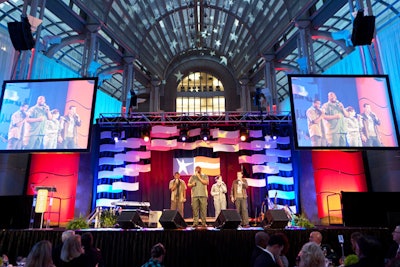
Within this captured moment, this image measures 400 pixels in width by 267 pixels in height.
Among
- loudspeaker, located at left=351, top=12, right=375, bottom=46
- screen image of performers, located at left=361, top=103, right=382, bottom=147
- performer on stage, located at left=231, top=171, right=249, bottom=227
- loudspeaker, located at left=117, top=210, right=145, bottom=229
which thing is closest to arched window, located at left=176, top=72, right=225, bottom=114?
performer on stage, located at left=231, top=171, right=249, bottom=227

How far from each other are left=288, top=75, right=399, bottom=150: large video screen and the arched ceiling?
10.1 feet

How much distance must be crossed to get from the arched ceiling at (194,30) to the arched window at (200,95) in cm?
157

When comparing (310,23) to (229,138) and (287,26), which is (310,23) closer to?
(287,26)

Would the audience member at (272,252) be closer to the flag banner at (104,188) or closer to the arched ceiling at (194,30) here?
the arched ceiling at (194,30)

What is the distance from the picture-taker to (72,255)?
322 centimetres

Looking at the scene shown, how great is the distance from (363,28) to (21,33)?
8466 millimetres

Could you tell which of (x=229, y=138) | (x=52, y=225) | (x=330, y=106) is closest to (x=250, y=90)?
(x=229, y=138)

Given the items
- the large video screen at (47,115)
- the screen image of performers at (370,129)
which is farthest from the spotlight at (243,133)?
the large video screen at (47,115)

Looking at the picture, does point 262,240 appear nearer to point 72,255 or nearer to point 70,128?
point 72,255

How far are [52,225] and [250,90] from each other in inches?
580

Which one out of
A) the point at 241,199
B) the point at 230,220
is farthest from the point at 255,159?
the point at 230,220

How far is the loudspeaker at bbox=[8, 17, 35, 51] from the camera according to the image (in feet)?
25.2

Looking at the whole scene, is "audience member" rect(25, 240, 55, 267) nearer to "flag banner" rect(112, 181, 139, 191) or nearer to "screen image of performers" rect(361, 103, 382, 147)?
"screen image of performers" rect(361, 103, 382, 147)

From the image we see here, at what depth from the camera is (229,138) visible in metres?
11.8
